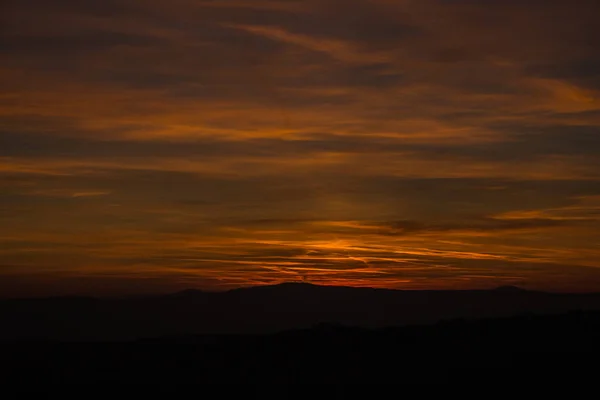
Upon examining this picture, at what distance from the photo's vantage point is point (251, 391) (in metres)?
23.1

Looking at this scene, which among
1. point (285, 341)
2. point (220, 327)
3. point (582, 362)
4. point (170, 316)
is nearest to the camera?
point (582, 362)

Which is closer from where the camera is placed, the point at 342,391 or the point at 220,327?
the point at 342,391

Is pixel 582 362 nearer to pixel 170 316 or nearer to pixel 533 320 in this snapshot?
pixel 533 320

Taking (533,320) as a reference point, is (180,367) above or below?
below

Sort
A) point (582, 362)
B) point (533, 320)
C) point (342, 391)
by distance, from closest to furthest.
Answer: point (342, 391) < point (582, 362) < point (533, 320)

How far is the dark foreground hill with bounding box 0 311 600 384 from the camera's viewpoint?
943 inches

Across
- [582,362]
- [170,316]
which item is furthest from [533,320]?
[170,316]

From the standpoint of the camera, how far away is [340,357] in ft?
83.7

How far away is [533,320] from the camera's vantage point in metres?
29.2

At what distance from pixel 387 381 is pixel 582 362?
5.26 m

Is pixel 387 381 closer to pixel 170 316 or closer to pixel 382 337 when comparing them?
pixel 382 337

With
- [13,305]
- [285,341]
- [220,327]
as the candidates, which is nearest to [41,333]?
[13,305]

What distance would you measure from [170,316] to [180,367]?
83.8 metres

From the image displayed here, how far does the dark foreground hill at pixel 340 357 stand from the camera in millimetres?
23953
